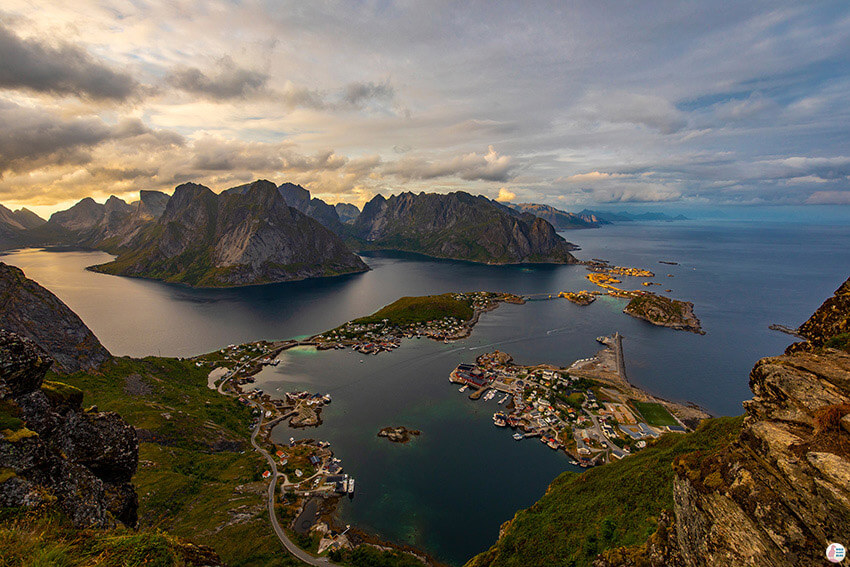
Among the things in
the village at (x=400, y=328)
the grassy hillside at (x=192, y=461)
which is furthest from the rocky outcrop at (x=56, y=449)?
the village at (x=400, y=328)

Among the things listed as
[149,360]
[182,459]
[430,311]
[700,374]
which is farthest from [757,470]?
[430,311]

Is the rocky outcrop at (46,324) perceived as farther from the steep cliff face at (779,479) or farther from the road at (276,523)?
the steep cliff face at (779,479)

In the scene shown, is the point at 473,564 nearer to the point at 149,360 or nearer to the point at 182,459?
the point at 182,459

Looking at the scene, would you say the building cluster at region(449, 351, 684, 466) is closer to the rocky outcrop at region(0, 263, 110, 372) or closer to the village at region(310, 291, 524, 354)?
the village at region(310, 291, 524, 354)

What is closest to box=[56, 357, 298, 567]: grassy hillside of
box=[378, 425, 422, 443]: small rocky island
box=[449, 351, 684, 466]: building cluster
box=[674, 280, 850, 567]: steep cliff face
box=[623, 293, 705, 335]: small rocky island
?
box=[378, 425, 422, 443]: small rocky island

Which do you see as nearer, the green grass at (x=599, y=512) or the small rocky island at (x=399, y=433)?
the green grass at (x=599, y=512)

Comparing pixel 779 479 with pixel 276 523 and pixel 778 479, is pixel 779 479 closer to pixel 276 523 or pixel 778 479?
pixel 778 479
